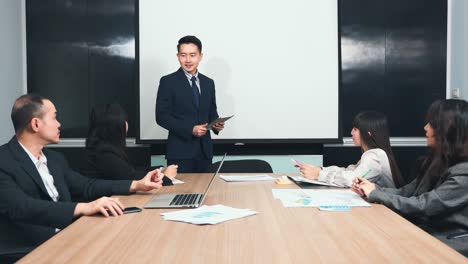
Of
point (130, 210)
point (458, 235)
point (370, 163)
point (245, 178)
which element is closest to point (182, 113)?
point (245, 178)

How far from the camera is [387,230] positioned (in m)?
1.50

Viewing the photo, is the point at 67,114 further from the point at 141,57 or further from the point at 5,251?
the point at 5,251

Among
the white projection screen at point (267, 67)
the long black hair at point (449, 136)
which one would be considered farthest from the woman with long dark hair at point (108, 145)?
the white projection screen at point (267, 67)

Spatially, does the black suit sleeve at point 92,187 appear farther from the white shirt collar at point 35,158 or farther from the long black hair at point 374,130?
the long black hair at point 374,130

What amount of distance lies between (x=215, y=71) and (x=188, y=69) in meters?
0.67

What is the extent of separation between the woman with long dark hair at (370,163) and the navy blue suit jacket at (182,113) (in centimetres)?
108

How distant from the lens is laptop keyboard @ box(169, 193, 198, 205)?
1.91 m

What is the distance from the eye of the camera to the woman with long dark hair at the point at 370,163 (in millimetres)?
2465

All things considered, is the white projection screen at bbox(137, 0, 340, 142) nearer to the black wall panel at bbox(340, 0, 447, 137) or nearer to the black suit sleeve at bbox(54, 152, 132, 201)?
the black wall panel at bbox(340, 0, 447, 137)

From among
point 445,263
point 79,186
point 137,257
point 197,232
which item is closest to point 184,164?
point 79,186

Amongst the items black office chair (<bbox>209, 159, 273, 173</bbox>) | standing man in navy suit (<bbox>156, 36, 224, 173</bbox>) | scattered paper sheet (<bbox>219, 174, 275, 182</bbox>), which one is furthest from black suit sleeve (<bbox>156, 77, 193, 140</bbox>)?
scattered paper sheet (<bbox>219, 174, 275, 182</bbox>)

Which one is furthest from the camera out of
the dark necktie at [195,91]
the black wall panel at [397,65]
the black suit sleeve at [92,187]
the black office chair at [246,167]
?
the black wall panel at [397,65]

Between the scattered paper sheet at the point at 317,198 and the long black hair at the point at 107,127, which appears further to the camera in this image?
the long black hair at the point at 107,127

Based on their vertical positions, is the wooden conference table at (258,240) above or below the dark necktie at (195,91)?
below
